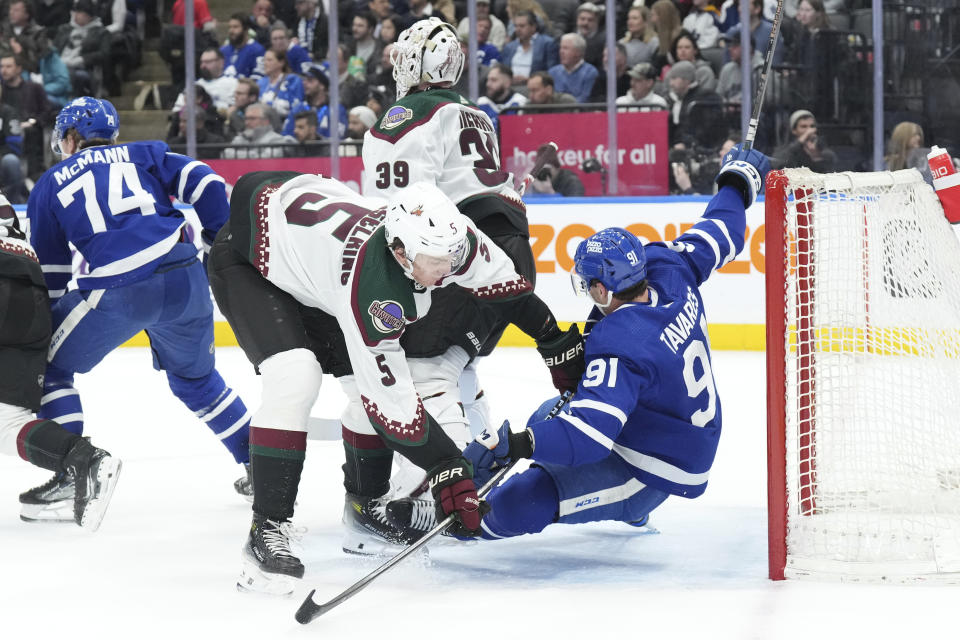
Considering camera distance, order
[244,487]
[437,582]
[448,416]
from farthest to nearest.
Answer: [244,487], [448,416], [437,582]

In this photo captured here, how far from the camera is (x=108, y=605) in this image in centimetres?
259

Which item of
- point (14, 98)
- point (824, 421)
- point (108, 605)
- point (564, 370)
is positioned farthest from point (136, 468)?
point (14, 98)

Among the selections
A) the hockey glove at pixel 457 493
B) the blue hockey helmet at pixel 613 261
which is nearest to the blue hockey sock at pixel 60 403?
the hockey glove at pixel 457 493

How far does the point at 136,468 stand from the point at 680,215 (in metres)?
3.28

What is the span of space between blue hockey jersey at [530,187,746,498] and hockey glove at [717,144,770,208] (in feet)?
0.92

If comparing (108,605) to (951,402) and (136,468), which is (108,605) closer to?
(136,468)

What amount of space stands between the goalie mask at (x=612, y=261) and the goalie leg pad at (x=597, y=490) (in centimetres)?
37

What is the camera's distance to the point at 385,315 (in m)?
2.38

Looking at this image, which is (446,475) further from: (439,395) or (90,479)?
(90,479)

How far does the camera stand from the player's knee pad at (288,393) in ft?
8.50

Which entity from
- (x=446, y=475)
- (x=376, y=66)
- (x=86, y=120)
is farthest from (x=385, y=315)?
(x=376, y=66)

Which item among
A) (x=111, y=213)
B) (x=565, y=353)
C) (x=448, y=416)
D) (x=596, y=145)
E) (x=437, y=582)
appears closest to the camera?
(x=437, y=582)

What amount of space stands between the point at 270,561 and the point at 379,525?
45cm

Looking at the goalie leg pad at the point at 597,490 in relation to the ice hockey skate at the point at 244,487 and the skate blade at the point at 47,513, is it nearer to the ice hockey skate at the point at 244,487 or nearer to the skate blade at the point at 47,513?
the ice hockey skate at the point at 244,487
